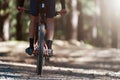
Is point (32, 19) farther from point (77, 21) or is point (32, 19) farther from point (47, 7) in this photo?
point (77, 21)

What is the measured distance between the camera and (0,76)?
27.0 ft

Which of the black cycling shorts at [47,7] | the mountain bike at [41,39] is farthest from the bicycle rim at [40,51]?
the black cycling shorts at [47,7]

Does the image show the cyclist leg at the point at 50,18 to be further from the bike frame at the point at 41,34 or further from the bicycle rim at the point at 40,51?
the bicycle rim at the point at 40,51

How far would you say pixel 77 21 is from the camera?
3719cm

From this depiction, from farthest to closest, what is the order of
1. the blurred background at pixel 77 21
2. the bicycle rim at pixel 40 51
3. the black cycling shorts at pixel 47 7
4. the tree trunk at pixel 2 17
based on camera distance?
the blurred background at pixel 77 21
the tree trunk at pixel 2 17
the black cycling shorts at pixel 47 7
the bicycle rim at pixel 40 51

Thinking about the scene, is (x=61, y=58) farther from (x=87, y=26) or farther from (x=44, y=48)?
(x=87, y=26)

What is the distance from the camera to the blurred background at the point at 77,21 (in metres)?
33.7

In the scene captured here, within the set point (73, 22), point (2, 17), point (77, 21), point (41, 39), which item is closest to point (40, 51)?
point (41, 39)

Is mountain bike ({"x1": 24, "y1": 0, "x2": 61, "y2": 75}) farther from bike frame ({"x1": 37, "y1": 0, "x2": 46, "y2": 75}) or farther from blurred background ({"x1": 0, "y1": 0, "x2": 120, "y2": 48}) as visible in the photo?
blurred background ({"x1": 0, "y1": 0, "x2": 120, "y2": 48})

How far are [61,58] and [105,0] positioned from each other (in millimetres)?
23635

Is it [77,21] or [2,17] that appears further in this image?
[77,21]

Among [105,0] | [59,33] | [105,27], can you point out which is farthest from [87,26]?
[105,0]

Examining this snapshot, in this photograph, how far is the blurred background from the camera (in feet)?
110

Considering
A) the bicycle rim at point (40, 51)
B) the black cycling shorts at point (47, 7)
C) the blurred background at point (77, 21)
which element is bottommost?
the blurred background at point (77, 21)
